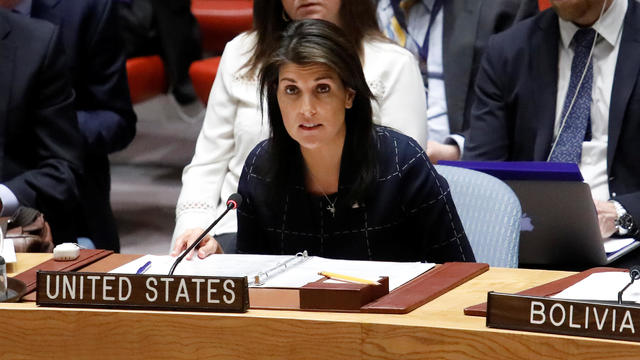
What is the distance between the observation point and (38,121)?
9.39ft

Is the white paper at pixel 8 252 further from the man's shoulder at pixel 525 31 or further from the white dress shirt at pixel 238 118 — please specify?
the man's shoulder at pixel 525 31

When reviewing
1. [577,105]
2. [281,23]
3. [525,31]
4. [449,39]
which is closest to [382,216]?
[281,23]

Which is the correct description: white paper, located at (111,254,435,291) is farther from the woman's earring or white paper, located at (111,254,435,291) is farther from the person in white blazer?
the woman's earring

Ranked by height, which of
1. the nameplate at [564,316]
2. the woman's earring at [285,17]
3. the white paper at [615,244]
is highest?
the woman's earring at [285,17]

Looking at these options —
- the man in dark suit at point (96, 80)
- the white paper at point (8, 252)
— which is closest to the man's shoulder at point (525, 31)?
the man in dark suit at point (96, 80)

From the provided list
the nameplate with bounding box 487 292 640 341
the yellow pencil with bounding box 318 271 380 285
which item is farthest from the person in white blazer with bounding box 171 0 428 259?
the nameplate with bounding box 487 292 640 341

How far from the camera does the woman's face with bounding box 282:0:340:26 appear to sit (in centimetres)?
288

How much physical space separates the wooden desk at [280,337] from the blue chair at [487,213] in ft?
1.71

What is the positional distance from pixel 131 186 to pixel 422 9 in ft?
7.03

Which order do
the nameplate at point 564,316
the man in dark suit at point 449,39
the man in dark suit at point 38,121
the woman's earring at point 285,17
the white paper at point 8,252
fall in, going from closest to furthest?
1. the nameplate at point 564,316
2. the white paper at point 8,252
3. the man in dark suit at point 38,121
4. the woman's earring at point 285,17
5. the man in dark suit at point 449,39

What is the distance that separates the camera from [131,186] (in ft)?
17.3

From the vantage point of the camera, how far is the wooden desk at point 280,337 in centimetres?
156

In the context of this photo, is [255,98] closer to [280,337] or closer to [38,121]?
[38,121]

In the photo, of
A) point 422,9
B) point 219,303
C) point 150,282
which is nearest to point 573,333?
point 219,303
